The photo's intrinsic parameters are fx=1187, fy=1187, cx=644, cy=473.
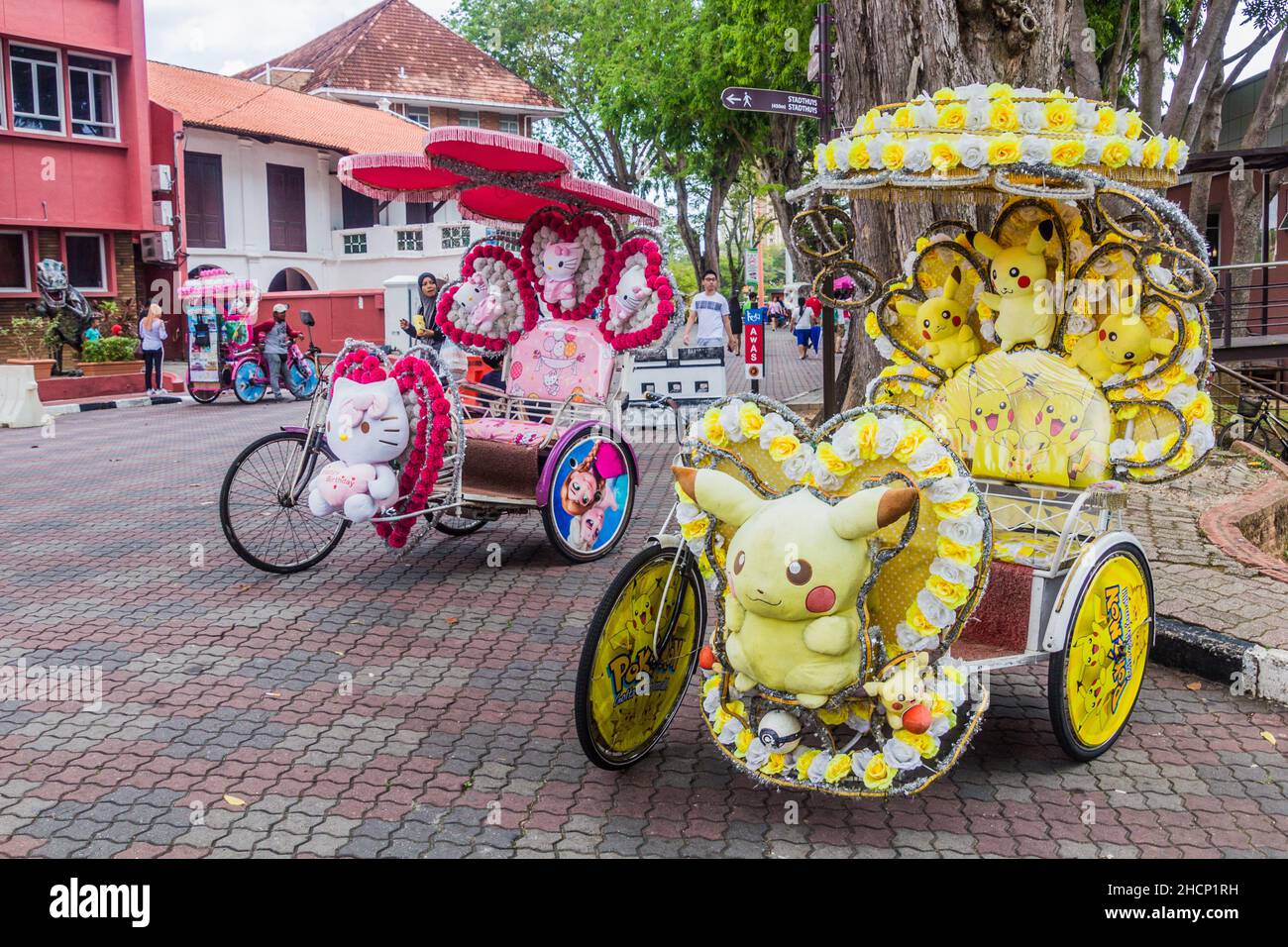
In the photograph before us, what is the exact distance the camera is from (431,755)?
4.48 m

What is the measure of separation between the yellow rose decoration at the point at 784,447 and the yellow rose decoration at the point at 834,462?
0.34ft

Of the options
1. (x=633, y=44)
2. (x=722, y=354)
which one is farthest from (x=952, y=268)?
(x=633, y=44)

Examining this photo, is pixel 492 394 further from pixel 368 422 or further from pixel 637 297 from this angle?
pixel 368 422

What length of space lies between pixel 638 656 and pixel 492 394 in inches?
173

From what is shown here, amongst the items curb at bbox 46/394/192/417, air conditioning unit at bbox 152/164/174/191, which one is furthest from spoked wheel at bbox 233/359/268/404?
air conditioning unit at bbox 152/164/174/191

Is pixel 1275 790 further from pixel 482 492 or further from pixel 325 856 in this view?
pixel 482 492

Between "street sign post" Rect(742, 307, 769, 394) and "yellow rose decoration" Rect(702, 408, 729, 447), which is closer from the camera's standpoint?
"yellow rose decoration" Rect(702, 408, 729, 447)

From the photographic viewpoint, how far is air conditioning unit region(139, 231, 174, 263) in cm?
2631

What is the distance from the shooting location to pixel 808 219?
5.57 metres

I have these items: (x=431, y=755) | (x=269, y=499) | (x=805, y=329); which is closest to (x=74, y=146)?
(x=805, y=329)

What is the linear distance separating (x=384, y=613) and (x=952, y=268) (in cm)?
344

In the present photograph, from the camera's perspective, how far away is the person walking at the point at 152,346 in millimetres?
20781

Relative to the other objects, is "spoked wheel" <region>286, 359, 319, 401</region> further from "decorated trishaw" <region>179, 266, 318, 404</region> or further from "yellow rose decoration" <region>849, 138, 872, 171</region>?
"yellow rose decoration" <region>849, 138, 872, 171</region>

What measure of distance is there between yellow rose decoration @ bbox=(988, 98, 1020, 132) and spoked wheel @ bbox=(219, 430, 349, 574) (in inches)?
174
